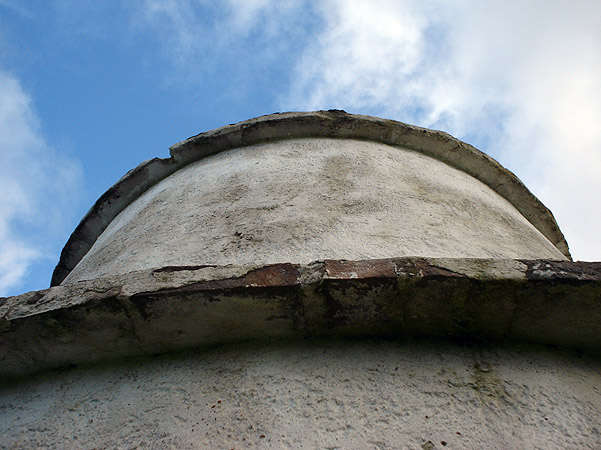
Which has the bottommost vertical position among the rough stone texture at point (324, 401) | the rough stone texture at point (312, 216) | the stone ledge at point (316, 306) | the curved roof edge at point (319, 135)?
the rough stone texture at point (324, 401)

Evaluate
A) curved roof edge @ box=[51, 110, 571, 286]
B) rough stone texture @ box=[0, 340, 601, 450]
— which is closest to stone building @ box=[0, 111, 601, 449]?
rough stone texture @ box=[0, 340, 601, 450]

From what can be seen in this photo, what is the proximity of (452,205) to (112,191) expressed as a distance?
240 centimetres

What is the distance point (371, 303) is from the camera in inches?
55.2

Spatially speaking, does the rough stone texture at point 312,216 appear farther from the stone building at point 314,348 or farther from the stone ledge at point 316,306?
the stone ledge at point 316,306

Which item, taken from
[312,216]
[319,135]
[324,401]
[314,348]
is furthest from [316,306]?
[319,135]

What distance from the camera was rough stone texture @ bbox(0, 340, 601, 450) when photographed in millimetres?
1147

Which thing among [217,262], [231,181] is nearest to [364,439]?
[217,262]

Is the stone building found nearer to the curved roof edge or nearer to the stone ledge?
the stone ledge

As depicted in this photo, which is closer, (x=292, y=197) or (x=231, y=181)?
(x=292, y=197)

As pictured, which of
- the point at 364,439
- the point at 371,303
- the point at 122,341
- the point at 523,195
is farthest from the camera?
the point at 523,195

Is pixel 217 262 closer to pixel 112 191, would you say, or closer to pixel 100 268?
pixel 100 268

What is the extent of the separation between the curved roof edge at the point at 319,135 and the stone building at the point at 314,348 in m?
1.29

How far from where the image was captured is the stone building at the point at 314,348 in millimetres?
1191

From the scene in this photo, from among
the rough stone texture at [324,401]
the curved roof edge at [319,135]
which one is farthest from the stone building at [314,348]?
the curved roof edge at [319,135]
